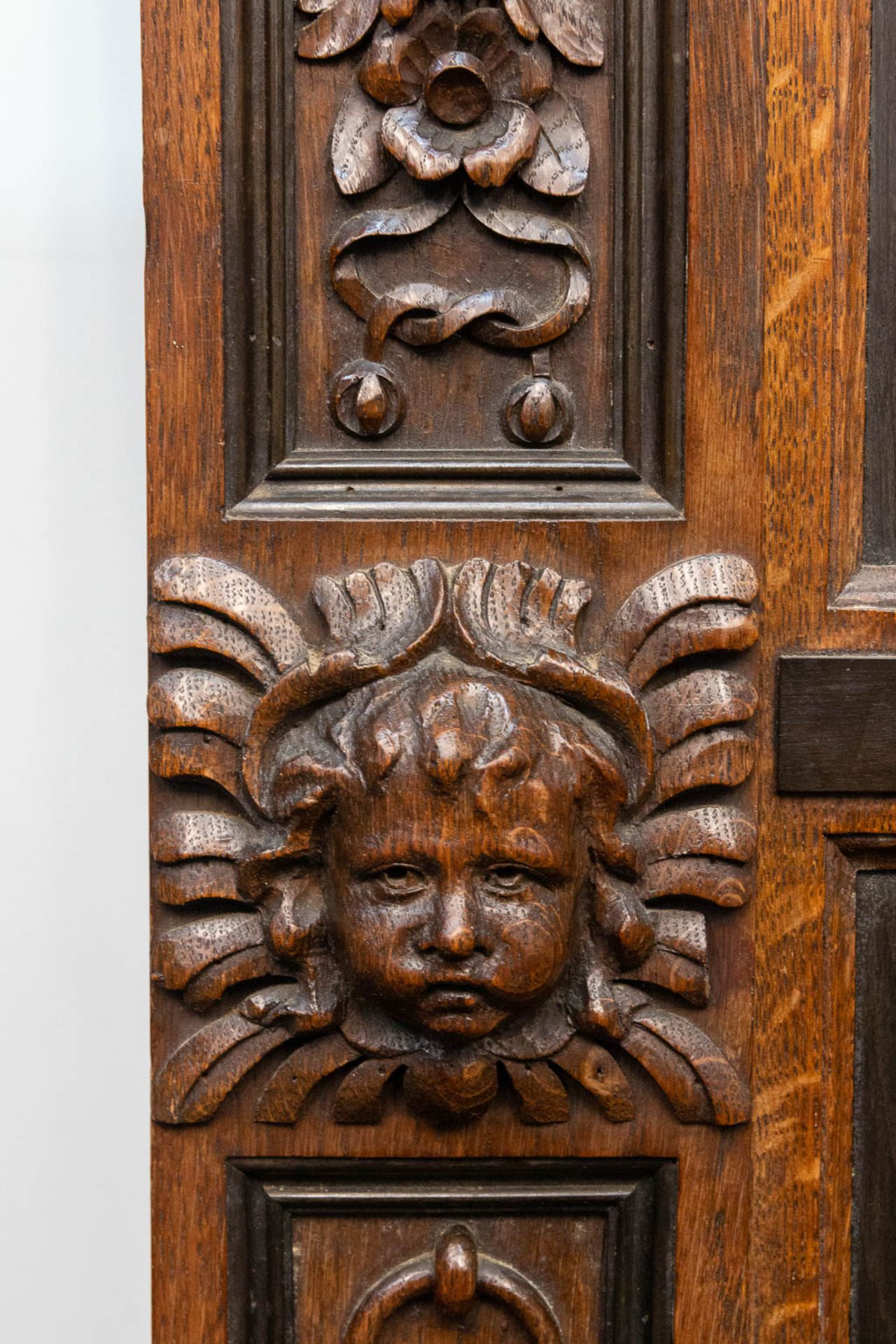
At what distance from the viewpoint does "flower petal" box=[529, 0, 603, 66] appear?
23.4 inches

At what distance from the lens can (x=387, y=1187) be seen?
622 mm

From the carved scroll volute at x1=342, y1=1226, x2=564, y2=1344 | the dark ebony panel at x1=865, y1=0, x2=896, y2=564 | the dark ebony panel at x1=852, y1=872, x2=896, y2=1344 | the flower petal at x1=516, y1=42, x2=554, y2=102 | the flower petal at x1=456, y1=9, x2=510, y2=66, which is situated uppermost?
the flower petal at x1=456, y1=9, x2=510, y2=66

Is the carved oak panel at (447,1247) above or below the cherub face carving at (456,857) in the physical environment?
below

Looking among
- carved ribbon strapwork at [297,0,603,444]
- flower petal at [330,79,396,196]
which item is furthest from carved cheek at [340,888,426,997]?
flower petal at [330,79,396,196]

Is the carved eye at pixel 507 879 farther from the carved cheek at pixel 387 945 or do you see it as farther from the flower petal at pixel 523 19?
the flower petal at pixel 523 19

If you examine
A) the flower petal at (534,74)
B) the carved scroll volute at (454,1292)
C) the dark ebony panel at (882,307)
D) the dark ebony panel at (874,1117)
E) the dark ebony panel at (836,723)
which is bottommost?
the carved scroll volute at (454,1292)

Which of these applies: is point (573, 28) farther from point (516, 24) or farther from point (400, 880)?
point (400, 880)

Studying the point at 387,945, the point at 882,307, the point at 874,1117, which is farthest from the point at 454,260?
the point at 874,1117

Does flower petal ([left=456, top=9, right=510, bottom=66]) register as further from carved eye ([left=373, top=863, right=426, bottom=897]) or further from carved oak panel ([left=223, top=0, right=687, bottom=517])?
carved eye ([left=373, top=863, right=426, bottom=897])

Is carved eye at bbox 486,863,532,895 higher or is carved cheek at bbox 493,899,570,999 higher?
carved eye at bbox 486,863,532,895

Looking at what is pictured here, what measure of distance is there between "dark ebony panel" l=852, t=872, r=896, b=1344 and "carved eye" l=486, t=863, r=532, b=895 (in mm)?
171

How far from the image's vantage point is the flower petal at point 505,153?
587 millimetres

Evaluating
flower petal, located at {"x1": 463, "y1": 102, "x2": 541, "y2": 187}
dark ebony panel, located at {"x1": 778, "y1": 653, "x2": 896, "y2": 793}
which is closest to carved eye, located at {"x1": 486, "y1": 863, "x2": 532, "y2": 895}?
dark ebony panel, located at {"x1": 778, "y1": 653, "x2": 896, "y2": 793}

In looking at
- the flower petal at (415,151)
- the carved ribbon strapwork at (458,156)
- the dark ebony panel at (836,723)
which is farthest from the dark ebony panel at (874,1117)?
the flower petal at (415,151)
